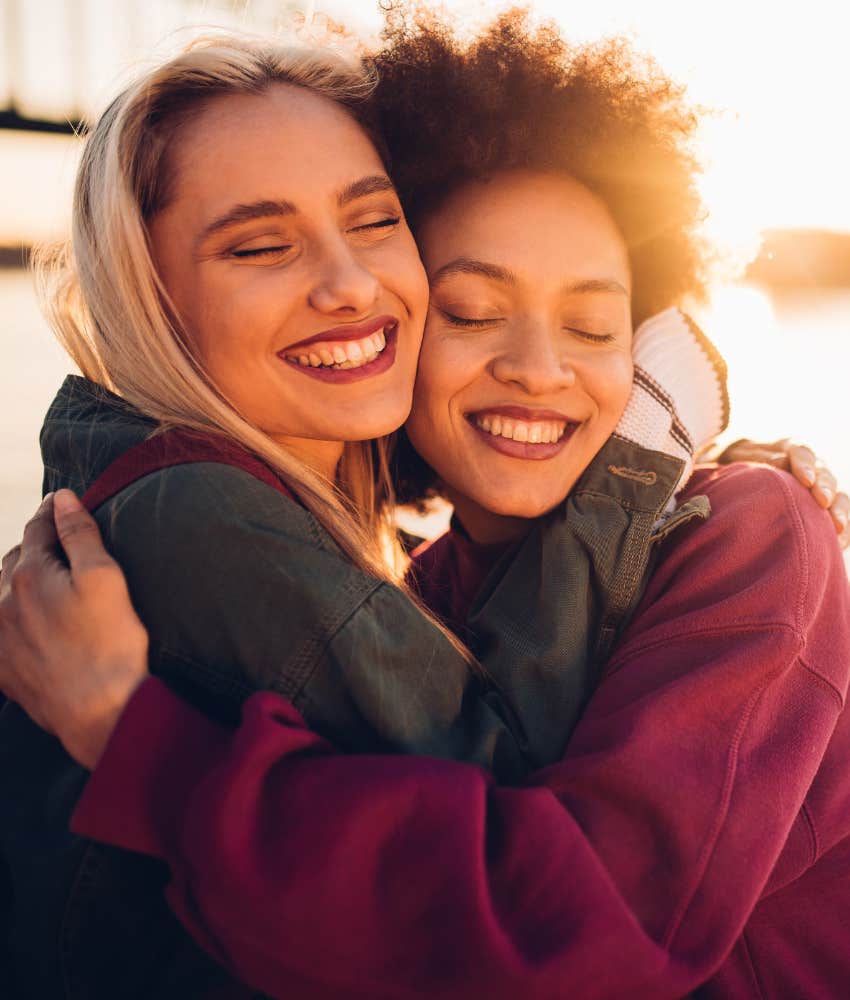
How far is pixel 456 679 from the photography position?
1.55 metres

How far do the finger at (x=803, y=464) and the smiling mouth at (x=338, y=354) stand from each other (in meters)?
0.86

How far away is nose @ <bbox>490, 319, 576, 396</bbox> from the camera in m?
1.91

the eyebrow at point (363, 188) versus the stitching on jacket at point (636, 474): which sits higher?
the eyebrow at point (363, 188)

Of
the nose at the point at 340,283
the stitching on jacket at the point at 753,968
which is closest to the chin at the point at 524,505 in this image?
the nose at the point at 340,283

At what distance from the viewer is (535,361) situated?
1.91 meters

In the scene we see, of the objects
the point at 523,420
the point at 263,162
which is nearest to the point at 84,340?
the point at 263,162

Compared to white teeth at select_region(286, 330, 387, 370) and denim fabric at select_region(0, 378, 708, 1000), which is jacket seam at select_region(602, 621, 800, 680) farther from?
white teeth at select_region(286, 330, 387, 370)

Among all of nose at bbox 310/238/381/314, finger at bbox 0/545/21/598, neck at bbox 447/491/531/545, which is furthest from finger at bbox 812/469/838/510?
finger at bbox 0/545/21/598

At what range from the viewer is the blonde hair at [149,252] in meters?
1.74

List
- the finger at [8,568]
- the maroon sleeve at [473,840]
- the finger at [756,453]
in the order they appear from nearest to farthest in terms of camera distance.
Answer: the maroon sleeve at [473,840]
the finger at [8,568]
the finger at [756,453]

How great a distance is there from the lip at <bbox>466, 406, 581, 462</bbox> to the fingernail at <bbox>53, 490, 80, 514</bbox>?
776 mm

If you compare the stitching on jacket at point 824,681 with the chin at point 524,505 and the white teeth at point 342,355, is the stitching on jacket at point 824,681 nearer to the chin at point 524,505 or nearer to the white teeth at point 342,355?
the chin at point 524,505

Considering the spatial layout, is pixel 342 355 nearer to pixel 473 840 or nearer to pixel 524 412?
pixel 524 412

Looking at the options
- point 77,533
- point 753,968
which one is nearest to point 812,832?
point 753,968
